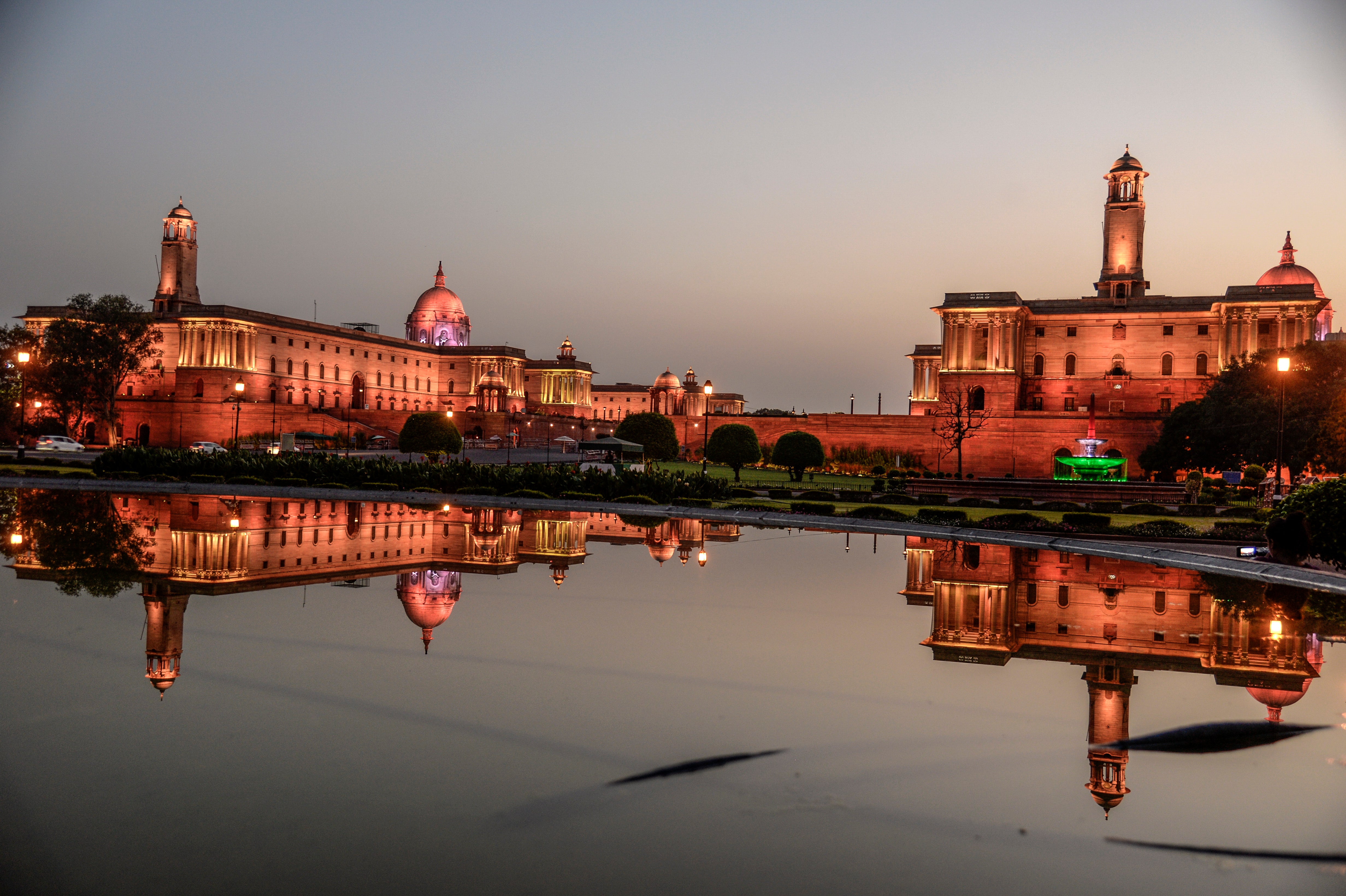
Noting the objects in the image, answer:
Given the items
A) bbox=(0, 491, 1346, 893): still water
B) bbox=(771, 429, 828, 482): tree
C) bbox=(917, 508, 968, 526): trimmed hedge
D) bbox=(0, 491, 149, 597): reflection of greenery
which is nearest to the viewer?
bbox=(0, 491, 1346, 893): still water

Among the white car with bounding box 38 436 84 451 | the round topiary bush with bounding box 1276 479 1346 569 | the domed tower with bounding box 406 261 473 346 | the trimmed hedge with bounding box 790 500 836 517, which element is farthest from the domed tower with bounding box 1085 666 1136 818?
the domed tower with bounding box 406 261 473 346

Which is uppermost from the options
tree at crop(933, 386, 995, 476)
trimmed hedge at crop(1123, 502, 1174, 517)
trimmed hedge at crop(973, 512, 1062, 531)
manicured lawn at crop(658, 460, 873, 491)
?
tree at crop(933, 386, 995, 476)

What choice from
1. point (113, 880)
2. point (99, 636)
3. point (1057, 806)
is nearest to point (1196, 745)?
point (1057, 806)

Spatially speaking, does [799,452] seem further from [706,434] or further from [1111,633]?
[1111,633]

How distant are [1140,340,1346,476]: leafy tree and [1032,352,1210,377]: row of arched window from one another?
1393cm

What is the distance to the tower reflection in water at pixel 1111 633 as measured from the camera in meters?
9.19

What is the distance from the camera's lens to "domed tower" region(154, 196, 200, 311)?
79.4 meters

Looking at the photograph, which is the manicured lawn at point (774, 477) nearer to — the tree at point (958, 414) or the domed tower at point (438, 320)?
the tree at point (958, 414)

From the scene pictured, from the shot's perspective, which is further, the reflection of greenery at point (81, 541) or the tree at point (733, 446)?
the tree at point (733, 446)

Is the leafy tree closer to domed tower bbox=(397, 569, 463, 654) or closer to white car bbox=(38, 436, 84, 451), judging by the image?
domed tower bbox=(397, 569, 463, 654)

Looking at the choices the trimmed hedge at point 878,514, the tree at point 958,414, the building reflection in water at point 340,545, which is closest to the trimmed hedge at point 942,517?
the trimmed hedge at point 878,514

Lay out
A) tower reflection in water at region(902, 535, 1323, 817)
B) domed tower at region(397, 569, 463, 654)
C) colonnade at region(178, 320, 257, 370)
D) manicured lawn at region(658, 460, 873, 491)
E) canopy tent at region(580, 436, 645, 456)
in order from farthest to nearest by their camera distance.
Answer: colonnade at region(178, 320, 257, 370), canopy tent at region(580, 436, 645, 456), manicured lawn at region(658, 460, 873, 491), domed tower at region(397, 569, 463, 654), tower reflection in water at region(902, 535, 1323, 817)

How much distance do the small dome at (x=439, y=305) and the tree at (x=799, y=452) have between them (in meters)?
69.1

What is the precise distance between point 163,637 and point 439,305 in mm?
100323
